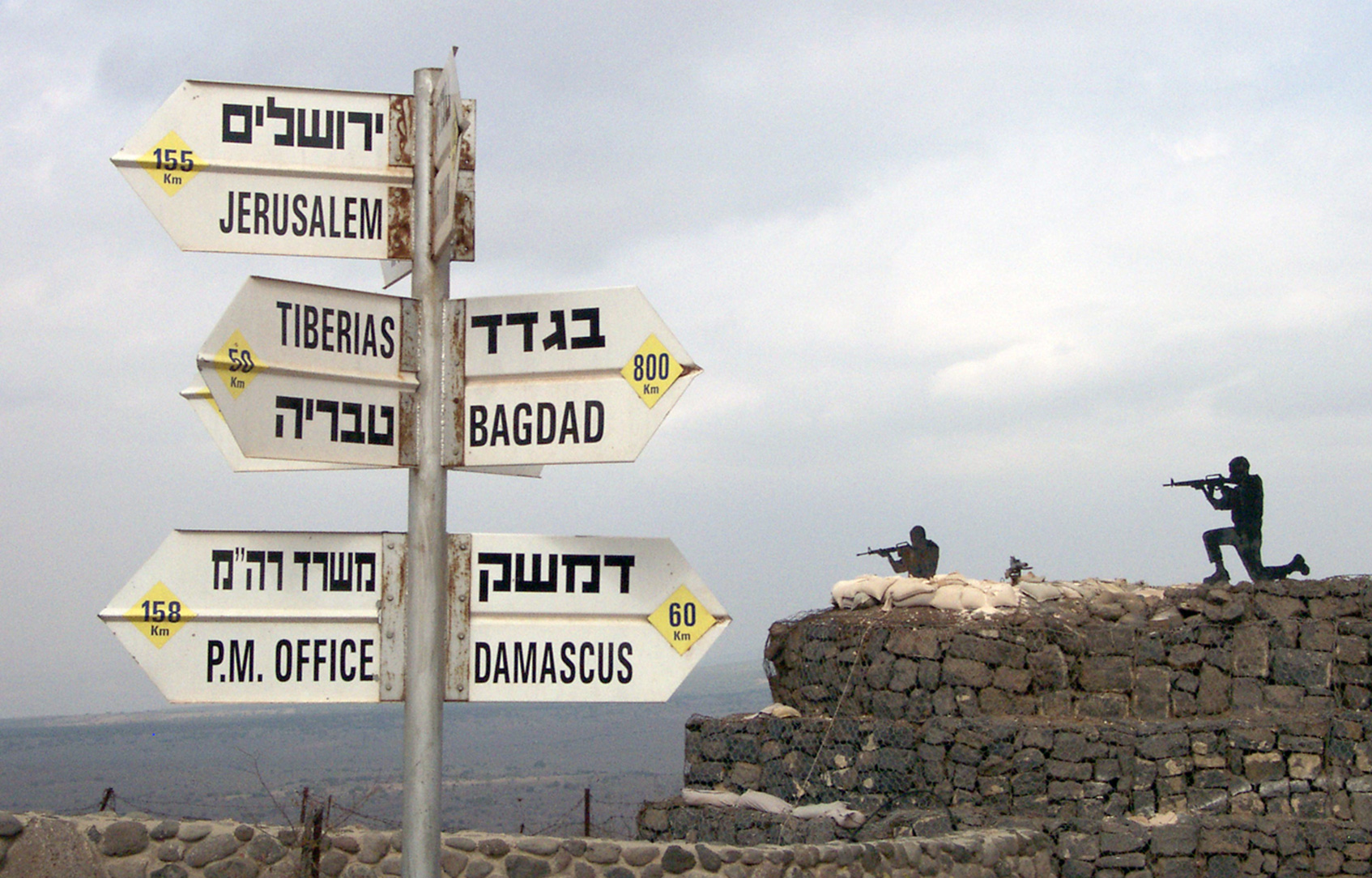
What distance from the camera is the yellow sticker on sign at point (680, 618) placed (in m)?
2.99

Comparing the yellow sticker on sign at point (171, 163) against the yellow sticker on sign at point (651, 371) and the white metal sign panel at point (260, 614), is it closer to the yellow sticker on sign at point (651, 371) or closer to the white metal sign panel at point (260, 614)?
the white metal sign panel at point (260, 614)

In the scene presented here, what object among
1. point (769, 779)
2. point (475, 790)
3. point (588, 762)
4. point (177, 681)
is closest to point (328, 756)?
point (588, 762)

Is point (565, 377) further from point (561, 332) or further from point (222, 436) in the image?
point (222, 436)

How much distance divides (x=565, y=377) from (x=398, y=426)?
1.32ft

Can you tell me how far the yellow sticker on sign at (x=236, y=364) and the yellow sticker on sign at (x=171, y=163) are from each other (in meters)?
0.47

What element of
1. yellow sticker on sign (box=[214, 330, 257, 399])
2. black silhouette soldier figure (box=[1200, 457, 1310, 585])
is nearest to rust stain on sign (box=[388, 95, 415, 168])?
yellow sticker on sign (box=[214, 330, 257, 399])

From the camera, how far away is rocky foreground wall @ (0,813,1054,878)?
5793mm

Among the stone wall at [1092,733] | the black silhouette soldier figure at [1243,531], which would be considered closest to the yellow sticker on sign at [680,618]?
the stone wall at [1092,733]

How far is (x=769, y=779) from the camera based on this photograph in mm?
12266

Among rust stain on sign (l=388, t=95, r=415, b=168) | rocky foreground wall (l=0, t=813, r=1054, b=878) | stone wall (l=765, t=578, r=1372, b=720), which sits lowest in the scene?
rocky foreground wall (l=0, t=813, r=1054, b=878)

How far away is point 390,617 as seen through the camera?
292cm

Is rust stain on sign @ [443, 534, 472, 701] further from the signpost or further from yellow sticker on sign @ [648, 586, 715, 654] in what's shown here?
yellow sticker on sign @ [648, 586, 715, 654]

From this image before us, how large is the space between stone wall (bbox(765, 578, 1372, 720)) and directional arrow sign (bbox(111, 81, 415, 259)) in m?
9.47

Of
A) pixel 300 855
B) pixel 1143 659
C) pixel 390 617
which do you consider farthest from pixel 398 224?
pixel 1143 659
